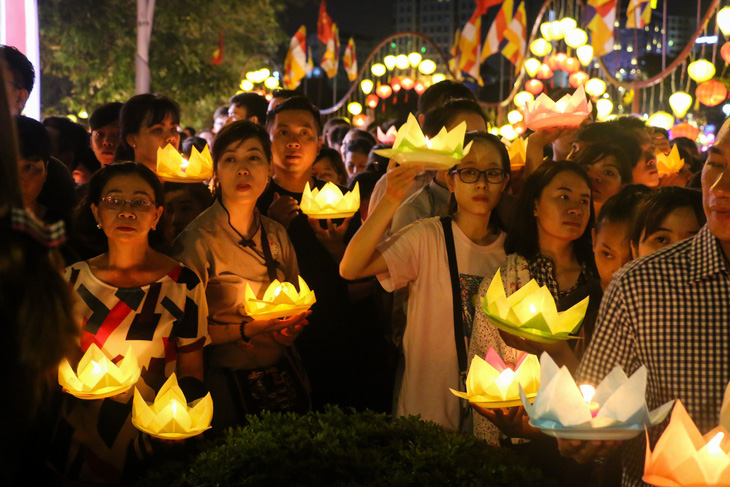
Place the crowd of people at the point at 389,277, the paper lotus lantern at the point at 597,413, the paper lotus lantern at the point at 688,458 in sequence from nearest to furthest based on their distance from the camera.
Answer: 1. the paper lotus lantern at the point at 688,458
2. the paper lotus lantern at the point at 597,413
3. the crowd of people at the point at 389,277

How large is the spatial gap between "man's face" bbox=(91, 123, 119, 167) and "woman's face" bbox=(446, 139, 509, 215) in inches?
106

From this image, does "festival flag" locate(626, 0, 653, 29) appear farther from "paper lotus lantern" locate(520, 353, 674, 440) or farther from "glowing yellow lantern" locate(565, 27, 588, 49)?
"paper lotus lantern" locate(520, 353, 674, 440)

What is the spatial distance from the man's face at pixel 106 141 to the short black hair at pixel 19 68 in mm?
950

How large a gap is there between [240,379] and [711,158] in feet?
7.40

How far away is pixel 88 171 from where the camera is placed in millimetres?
5535

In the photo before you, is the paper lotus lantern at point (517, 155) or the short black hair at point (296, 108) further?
the short black hair at point (296, 108)

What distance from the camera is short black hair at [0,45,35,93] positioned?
4031 millimetres

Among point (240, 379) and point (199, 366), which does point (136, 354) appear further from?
point (240, 379)

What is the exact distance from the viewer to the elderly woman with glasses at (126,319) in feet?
9.94

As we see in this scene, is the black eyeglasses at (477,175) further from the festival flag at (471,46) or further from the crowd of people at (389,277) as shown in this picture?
the festival flag at (471,46)

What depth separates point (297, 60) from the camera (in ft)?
63.7

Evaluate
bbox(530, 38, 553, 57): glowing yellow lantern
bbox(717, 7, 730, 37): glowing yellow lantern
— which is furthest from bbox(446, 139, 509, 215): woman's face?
bbox(530, 38, 553, 57): glowing yellow lantern

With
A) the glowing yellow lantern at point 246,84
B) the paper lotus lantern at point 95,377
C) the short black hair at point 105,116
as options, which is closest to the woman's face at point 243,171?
the paper lotus lantern at point 95,377

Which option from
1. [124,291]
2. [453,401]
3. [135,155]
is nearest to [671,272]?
[453,401]
